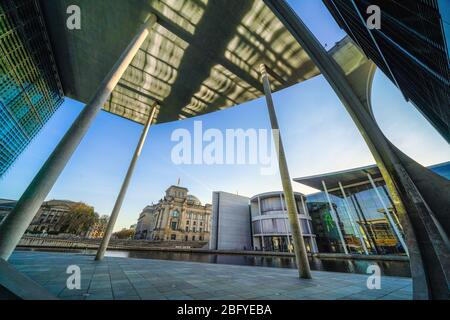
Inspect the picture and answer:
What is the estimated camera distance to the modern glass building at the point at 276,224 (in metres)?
32.1

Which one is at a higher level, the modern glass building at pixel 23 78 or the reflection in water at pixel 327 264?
the modern glass building at pixel 23 78

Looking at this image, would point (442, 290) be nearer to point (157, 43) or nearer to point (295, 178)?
point (157, 43)

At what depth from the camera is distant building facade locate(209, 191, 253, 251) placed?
124ft

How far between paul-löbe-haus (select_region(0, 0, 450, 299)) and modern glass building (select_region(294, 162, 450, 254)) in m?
27.6

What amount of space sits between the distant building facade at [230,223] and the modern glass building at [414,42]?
3750 centimetres

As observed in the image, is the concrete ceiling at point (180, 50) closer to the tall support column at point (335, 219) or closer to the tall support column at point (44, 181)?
the tall support column at point (44, 181)

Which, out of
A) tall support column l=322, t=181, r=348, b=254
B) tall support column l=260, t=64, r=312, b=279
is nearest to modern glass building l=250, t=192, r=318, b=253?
tall support column l=322, t=181, r=348, b=254

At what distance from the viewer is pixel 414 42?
4199 millimetres

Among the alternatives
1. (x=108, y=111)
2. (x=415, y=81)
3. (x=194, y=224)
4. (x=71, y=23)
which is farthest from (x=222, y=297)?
(x=194, y=224)

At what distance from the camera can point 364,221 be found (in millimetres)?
29234

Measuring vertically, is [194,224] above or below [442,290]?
above

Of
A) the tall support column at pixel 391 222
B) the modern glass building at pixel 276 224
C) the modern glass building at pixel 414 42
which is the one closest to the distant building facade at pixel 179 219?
the modern glass building at pixel 276 224

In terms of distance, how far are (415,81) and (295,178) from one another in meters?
→ 33.4
